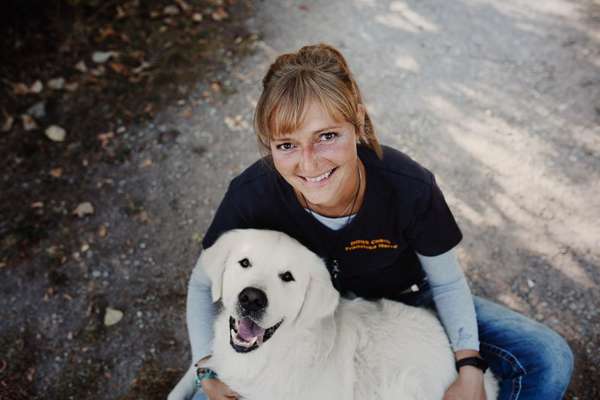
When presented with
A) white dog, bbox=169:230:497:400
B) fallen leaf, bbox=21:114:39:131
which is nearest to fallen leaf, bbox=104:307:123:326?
white dog, bbox=169:230:497:400

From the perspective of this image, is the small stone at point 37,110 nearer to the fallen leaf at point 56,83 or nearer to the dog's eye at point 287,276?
the fallen leaf at point 56,83

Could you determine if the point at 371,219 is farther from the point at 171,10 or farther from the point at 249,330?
the point at 171,10

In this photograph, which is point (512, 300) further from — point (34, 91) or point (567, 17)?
point (34, 91)

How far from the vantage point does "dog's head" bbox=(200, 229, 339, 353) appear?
71.1 inches

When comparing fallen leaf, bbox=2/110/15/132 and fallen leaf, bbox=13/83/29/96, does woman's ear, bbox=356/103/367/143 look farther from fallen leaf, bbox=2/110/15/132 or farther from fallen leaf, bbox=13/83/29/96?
fallen leaf, bbox=13/83/29/96

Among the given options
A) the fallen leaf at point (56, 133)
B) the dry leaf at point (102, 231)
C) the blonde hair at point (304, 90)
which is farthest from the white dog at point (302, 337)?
the fallen leaf at point (56, 133)

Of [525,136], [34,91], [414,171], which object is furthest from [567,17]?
[34,91]

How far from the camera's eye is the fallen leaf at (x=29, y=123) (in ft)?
12.4

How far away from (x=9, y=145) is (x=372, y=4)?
3303 mm

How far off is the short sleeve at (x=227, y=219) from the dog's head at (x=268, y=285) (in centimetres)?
15

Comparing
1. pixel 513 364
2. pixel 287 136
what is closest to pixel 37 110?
pixel 287 136

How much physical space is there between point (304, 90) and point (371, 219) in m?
0.62

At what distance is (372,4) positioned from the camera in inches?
169

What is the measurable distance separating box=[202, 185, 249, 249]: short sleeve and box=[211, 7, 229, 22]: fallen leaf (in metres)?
2.76
